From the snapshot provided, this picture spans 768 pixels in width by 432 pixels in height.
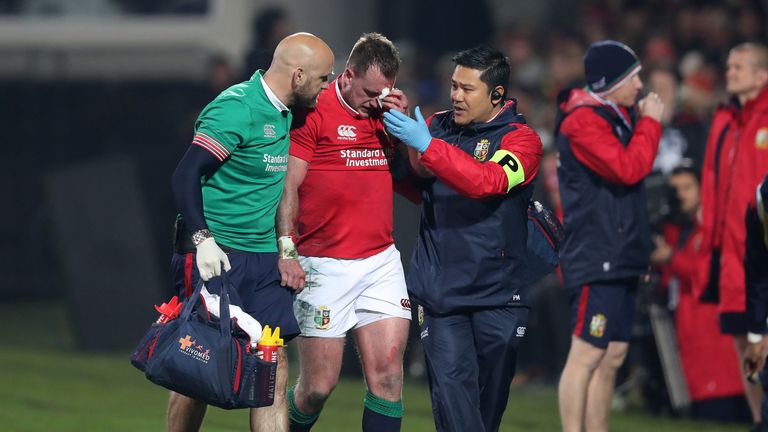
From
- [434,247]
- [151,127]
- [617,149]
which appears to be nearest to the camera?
[434,247]

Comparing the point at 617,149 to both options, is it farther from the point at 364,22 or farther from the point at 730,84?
the point at 364,22

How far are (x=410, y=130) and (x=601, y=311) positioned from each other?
225cm

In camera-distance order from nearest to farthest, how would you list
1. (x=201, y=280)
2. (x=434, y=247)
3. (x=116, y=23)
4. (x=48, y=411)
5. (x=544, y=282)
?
1. (x=201, y=280)
2. (x=434, y=247)
3. (x=48, y=411)
4. (x=544, y=282)
5. (x=116, y=23)

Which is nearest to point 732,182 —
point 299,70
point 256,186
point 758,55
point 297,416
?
point 758,55

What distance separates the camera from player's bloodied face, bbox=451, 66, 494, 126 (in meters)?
7.24

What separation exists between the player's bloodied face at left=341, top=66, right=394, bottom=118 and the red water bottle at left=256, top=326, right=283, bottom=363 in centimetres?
126

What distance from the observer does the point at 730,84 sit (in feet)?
30.8

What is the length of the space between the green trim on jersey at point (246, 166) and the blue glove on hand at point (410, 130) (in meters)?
0.56

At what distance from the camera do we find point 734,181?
9.19 meters

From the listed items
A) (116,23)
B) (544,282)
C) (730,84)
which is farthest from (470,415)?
(116,23)

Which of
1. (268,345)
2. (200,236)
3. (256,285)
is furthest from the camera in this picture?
(256,285)

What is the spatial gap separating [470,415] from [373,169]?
1.34 metres

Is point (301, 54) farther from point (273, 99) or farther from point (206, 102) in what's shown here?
point (206, 102)

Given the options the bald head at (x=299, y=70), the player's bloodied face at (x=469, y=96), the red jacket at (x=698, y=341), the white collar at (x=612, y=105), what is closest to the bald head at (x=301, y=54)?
the bald head at (x=299, y=70)
